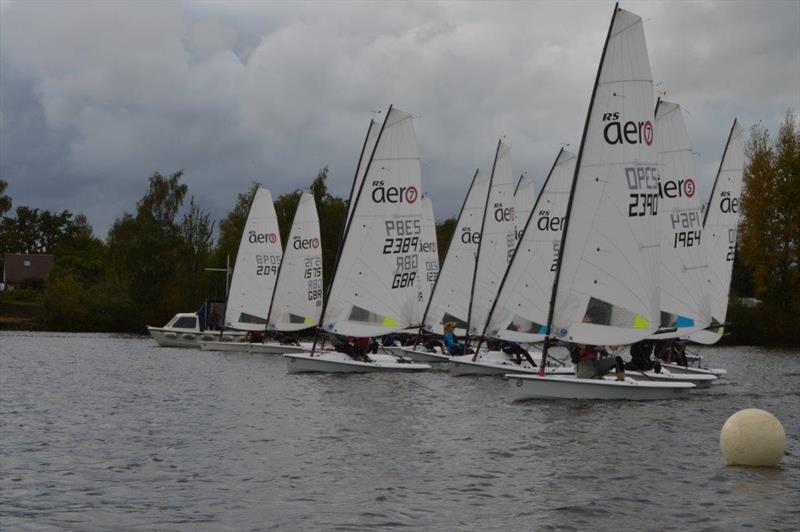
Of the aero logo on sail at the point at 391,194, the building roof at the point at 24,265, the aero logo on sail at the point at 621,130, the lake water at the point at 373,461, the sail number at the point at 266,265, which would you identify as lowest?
the lake water at the point at 373,461

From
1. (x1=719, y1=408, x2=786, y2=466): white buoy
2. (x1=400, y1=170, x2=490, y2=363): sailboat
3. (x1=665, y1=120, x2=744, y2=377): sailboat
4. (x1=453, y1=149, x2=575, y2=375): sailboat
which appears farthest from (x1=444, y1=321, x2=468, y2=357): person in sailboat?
(x1=719, y1=408, x2=786, y2=466): white buoy

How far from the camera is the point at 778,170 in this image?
7506 centimetres

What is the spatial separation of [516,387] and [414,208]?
42.2 feet

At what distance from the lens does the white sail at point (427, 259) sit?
57.7m

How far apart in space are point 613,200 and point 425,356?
1906 centimetres

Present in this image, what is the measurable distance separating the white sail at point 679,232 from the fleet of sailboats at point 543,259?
0.15 feet

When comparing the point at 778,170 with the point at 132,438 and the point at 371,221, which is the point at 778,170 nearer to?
the point at 371,221

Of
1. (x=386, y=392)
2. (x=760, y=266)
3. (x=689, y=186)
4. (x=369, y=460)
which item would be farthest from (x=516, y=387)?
(x=760, y=266)

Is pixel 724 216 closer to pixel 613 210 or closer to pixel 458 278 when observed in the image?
pixel 458 278

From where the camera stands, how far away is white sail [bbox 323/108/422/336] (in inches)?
1475

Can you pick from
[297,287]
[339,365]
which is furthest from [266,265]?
[339,365]

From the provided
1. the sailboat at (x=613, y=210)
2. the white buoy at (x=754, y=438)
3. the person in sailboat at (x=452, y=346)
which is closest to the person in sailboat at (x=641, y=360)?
the sailboat at (x=613, y=210)

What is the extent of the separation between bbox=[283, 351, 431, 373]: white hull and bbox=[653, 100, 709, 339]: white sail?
8157 millimetres

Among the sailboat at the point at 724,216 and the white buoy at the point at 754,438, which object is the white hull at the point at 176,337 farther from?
the white buoy at the point at 754,438
